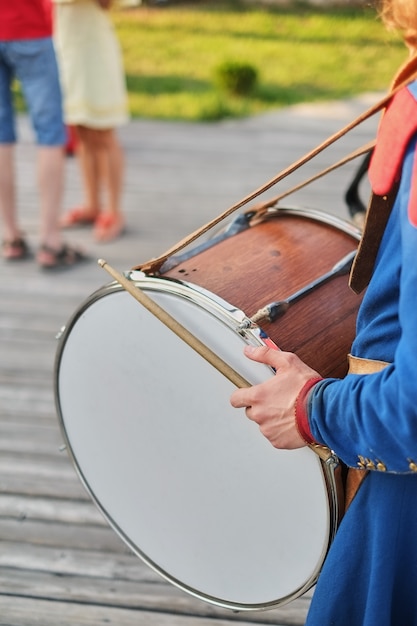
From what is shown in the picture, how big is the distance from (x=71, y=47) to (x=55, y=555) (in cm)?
229

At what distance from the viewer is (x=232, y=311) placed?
1192 mm

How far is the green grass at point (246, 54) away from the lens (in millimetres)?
6004

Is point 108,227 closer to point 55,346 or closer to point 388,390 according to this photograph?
point 55,346

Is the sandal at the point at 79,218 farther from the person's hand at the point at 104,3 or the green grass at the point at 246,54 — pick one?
the green grass at the point at 246,54

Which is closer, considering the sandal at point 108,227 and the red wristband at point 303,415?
the red wristband at point 303,415

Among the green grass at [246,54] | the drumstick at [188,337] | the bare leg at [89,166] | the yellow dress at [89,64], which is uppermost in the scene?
the drumstick at [188,337]

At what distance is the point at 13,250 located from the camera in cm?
337

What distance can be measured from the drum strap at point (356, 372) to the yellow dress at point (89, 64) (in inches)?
101

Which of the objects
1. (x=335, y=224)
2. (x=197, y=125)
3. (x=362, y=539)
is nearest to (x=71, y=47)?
Answer: (x=197, y=125)

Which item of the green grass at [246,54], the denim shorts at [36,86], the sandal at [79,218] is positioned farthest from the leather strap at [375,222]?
the green grass at [246,54]

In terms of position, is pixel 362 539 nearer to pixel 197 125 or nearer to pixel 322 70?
pixel 197 125

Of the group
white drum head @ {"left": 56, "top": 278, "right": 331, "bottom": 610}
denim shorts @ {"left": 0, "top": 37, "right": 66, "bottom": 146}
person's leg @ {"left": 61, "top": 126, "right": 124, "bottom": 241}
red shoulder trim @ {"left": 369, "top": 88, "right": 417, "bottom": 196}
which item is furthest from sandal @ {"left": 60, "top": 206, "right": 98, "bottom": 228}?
Result: red shoulder trim @ {"left": 369, "top": 88, "right": 417, "bottom": 196}

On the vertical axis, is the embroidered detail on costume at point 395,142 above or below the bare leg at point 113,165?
above

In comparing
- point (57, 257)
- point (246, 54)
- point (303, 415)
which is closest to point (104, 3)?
point (57, 257)
